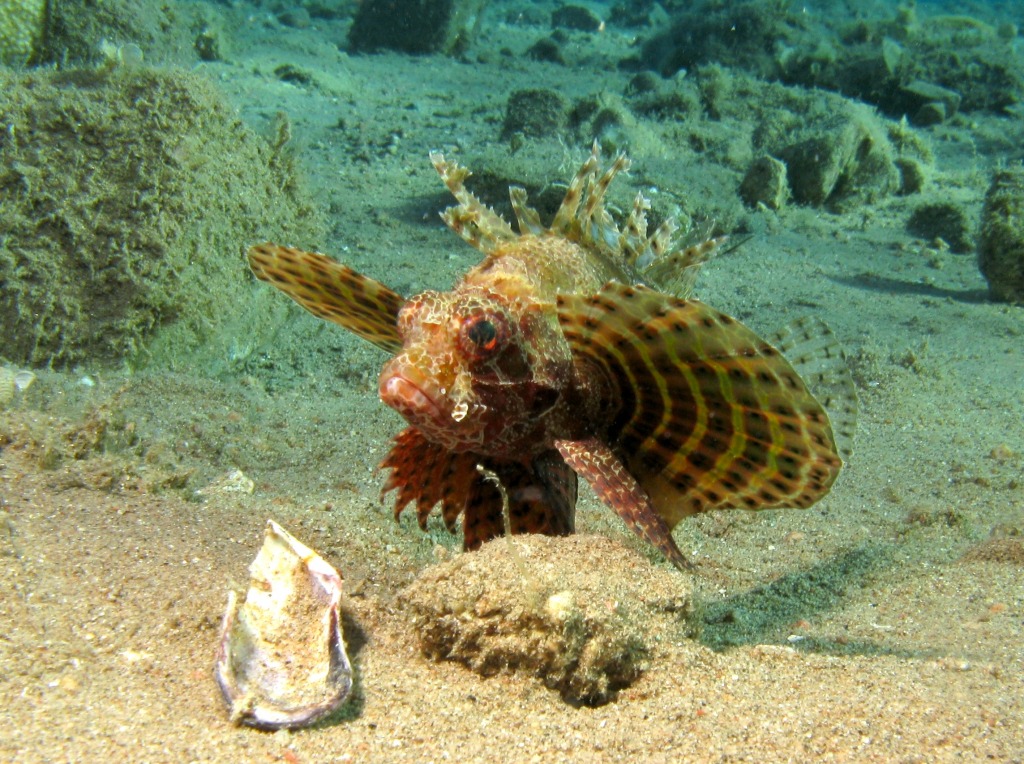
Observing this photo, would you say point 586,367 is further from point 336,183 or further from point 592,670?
point 336,183

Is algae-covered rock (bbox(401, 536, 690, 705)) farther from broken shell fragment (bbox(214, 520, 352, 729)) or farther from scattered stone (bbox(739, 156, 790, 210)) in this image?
scattered stone (bbox(739, 156, 790, 210))

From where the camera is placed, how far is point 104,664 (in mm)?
2287

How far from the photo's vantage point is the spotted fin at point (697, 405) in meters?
2.48

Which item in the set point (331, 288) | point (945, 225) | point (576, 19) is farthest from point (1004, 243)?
point (576, 19)

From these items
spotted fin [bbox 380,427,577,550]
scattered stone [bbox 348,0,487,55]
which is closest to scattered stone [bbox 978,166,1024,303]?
spotted fin [bbox 380,427,577,550]

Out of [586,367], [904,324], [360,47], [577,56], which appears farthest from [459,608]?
[577,56]

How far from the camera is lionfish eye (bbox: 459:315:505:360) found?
105 inches

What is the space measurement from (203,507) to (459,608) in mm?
1990

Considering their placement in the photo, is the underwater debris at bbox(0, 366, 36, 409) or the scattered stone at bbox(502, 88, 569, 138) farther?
the scattered stone at bbox(502, 88, 569, 138)

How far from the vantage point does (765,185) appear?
38.0 ft

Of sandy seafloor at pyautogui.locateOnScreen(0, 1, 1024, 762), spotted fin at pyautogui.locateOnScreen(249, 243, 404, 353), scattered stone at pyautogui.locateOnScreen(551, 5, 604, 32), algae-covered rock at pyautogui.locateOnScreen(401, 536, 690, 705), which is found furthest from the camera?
scattered stone at pyautogui.locateOnScreen(551, 5, 604, 32)

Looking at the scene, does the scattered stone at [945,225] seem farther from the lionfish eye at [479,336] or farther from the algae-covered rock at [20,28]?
the algae-covered rock at [20,28]

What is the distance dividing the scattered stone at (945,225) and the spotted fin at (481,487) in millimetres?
10476

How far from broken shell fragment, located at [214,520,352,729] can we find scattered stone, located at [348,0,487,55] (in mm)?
21383
